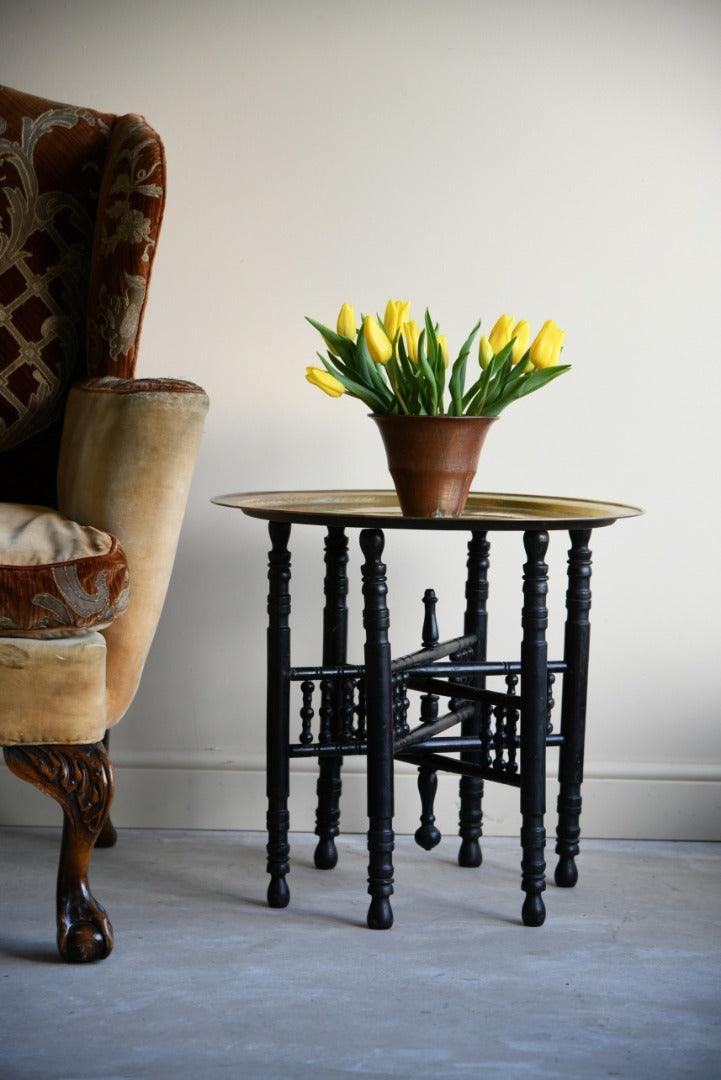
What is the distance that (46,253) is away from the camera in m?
1.78

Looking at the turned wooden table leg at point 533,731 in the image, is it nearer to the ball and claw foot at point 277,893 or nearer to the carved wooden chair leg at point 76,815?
the ball and claw foot at point 277,893

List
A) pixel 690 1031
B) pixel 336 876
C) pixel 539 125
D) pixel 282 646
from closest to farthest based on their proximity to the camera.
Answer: pixel 690 1031, pixel 282 646, pixel 336 876, pixel 539 125

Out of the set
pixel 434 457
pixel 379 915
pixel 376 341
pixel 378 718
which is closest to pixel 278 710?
pixel 378 718

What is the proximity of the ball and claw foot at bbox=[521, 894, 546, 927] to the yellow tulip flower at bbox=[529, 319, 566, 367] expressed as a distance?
0.72 metres

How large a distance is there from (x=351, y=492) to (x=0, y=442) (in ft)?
1.79

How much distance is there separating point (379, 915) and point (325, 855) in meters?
0.25

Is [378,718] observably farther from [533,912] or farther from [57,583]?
[57,583]

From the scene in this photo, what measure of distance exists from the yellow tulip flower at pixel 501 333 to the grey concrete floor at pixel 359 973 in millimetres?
791

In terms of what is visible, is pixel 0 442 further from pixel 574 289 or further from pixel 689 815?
pixel 689 815

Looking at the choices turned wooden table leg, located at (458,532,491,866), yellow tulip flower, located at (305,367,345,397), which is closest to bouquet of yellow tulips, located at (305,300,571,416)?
yellow tulip flower, located at (305,367,345,397)

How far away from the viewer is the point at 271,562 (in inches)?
63.2

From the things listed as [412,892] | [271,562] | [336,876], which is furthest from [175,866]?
[271,562]

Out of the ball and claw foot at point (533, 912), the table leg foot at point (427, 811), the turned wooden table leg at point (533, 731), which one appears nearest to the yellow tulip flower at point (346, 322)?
the turned wooden table leg at point (533, 731)

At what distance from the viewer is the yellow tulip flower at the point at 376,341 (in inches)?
59.0
